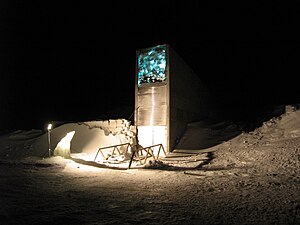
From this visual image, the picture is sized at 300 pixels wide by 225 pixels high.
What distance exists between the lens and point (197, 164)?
1122 centimetres

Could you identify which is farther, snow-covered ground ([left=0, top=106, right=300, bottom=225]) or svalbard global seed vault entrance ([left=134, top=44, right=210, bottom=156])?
svalbard global seed vault entrance ([left=134, top=44, right=210, bottom=156])

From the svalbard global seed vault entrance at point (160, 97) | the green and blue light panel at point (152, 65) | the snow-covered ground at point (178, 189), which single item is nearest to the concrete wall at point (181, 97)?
the svalbard global seed vault entrance at point (160, 97)

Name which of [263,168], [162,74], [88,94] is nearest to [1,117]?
[88,94]

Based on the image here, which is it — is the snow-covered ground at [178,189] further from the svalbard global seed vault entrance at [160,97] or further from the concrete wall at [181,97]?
the concrete wall at [181,97]

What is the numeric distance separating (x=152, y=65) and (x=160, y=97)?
2316 millimetres

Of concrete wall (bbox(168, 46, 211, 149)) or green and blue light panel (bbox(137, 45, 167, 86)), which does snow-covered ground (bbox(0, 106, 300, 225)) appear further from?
green and blue light panel (bbox(137, 45, 167, 86))

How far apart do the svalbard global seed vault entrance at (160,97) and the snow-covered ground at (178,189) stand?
217 cm

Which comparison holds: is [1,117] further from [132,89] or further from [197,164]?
[197,164]

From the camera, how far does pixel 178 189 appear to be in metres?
7.04

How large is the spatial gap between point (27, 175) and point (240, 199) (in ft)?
25.1

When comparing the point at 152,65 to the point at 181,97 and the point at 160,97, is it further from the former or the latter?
the point at 181,97

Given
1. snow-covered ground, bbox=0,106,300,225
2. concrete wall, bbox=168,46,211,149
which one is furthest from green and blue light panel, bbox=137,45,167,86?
snow-covered ground, bbox=0,106,300,225

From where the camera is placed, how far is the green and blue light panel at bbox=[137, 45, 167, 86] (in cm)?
1594

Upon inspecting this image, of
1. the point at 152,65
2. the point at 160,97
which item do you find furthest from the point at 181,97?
the point at 152,65
